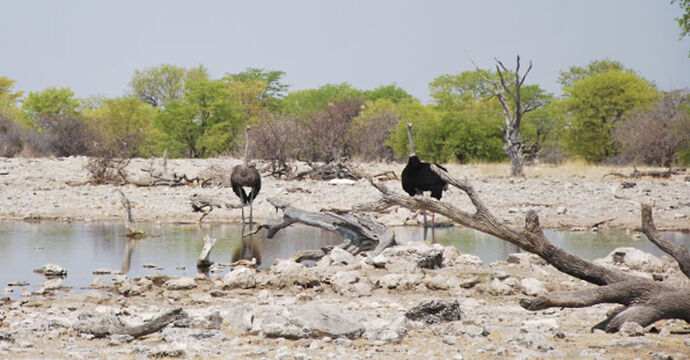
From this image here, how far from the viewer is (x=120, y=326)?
21.3 feet

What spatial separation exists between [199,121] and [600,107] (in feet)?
84.2

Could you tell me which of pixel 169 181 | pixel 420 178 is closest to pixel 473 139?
pixel 169 181

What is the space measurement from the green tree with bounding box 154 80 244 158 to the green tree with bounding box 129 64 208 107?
82.9 feet

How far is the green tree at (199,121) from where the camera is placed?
5056 cm

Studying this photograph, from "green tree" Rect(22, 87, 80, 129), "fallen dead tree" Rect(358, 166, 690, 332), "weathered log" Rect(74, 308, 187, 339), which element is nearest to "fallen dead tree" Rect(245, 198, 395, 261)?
"fallen dead tree" Rect(358, 166, 690, 332)

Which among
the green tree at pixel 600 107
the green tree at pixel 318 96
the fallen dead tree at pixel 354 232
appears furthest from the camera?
the green tree at pixel 318 96

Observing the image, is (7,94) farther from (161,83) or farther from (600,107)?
(600,107)

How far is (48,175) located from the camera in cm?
2645

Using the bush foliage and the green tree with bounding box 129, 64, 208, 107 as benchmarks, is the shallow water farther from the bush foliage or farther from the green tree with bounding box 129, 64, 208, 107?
the green tree with bounding box 129, 64, 208, 107

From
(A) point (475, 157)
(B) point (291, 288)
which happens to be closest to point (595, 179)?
(A) point (475, 157)

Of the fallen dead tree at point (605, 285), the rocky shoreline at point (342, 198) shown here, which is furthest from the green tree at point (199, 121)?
the fallen dead tree at point (605, 285)

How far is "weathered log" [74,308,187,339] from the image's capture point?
6404 millimetres

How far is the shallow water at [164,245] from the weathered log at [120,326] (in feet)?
9.69

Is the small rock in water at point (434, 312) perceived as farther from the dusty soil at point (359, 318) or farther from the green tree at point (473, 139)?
the green tree at point (473, 139)
